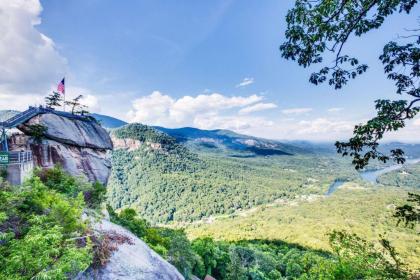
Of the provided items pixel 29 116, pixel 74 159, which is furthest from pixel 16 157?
pixel 29 116

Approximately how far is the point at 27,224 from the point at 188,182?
424ft

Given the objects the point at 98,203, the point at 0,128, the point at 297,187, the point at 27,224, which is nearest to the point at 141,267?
the point at 27,224

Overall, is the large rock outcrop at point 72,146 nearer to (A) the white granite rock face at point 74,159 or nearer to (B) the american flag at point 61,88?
(A) the white granite rock face at point 74,159

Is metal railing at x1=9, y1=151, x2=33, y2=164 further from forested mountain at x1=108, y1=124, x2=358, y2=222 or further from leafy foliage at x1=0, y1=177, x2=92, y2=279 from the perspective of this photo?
forested mountain at x1=108, y1=124, x2=358, y2=222

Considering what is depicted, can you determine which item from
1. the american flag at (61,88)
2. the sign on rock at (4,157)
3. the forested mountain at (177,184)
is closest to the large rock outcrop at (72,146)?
the american flag at (61,88)

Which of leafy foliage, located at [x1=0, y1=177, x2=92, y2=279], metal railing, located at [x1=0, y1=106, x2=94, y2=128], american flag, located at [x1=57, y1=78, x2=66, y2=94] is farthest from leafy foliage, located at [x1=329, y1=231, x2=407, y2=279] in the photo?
american flag, located at [x1=57, y1=78, x2=66, y2=94]

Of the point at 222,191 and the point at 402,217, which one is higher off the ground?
the point at 402,217

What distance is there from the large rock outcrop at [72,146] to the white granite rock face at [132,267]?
36.7 ft

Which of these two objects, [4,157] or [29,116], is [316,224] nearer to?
[29,116]

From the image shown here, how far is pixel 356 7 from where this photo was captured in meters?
5.02

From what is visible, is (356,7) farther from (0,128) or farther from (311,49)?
(0,128)

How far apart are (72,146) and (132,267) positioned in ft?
57.1

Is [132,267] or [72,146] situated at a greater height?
[72,146]

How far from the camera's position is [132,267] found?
9.15m
